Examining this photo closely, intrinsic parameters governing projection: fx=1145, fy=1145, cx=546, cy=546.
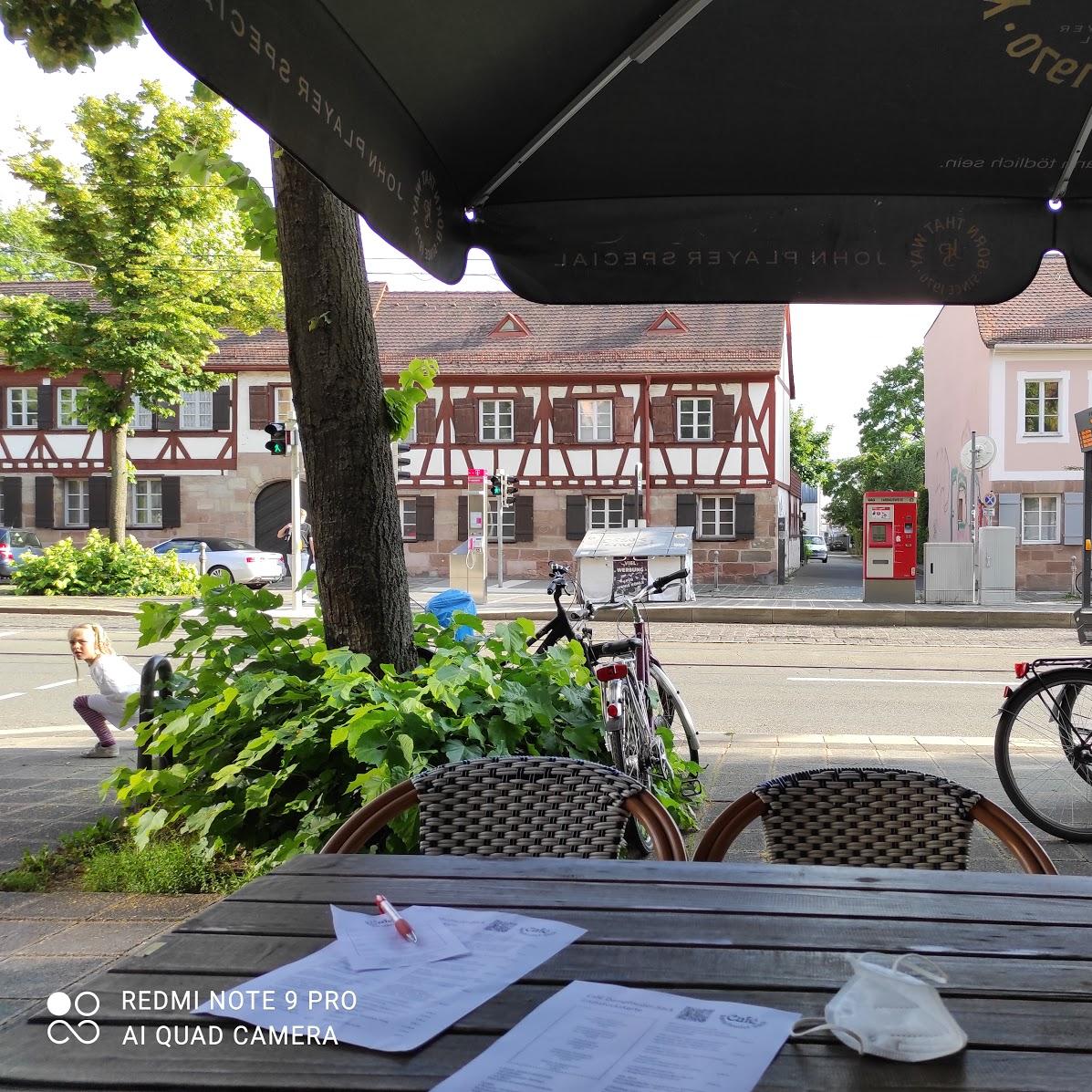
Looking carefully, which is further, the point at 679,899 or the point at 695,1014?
the point at 679,899

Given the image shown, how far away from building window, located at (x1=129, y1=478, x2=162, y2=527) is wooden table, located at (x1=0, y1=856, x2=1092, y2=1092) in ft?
118

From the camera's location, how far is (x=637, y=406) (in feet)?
110

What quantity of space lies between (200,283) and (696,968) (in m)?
→ 25.8

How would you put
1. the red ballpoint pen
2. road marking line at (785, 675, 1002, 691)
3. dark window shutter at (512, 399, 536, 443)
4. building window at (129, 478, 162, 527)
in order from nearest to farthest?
the red ballpoint pen < road marking line at (785, 675, 1002, 691) < dark window shutter at (512, 399, 536, 443) < building window at (129, 478, 162, 527)

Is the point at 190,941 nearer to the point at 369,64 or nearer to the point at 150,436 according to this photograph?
the point at 369,64

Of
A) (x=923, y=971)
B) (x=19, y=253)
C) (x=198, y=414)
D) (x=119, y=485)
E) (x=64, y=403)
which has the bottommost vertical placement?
(x=923, y=971)

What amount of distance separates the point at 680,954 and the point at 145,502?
36856 mm

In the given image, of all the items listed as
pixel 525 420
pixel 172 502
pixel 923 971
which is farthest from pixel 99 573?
pixel 923 971

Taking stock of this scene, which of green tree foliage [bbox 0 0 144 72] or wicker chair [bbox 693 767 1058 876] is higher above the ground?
green tree foliage [bbox 0 0 144 72]

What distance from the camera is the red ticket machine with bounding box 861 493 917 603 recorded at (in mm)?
22172

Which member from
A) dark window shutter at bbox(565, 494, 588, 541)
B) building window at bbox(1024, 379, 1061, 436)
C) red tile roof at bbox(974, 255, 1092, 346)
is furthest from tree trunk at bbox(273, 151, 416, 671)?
dark window shutter at bbox(565, 494, 588, 541)

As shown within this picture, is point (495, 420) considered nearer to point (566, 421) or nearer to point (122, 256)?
point (566, 421)

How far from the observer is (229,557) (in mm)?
29062

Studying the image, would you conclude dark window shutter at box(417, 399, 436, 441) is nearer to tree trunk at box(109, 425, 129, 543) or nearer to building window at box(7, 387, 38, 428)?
tree trunk at box(109, 425, 129, 543)
